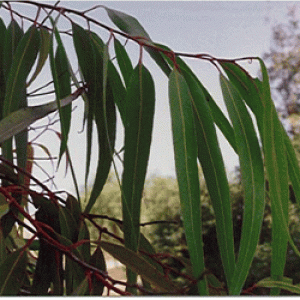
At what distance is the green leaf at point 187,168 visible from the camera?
321mm

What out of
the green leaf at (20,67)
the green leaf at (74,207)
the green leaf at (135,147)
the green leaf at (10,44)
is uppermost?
the green leaf at (10,44)

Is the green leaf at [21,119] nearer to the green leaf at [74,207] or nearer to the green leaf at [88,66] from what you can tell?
the green leaf at [88,66]

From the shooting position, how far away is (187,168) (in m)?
0.33

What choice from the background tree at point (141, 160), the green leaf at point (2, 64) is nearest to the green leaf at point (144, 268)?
the background tree at point (141, 160)

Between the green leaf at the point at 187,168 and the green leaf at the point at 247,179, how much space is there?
0.03 meters

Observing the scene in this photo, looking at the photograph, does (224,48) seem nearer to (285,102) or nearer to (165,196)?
(285,102)

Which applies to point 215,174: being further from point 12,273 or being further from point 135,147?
point 12,273

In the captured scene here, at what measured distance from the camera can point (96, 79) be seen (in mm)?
442

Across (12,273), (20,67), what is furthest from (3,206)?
(20,67)

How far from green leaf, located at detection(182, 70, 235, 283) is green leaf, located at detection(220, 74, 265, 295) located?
2 centimetres

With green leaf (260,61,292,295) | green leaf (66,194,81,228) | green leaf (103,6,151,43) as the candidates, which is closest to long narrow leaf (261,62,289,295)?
green leaf (260,61,292,295)

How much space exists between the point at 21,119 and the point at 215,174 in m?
0.18

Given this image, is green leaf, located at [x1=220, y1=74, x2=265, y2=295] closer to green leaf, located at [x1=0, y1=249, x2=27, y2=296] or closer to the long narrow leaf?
the long narrow leaf

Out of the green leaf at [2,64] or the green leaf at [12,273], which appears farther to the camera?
the green leaf at [2,64]
